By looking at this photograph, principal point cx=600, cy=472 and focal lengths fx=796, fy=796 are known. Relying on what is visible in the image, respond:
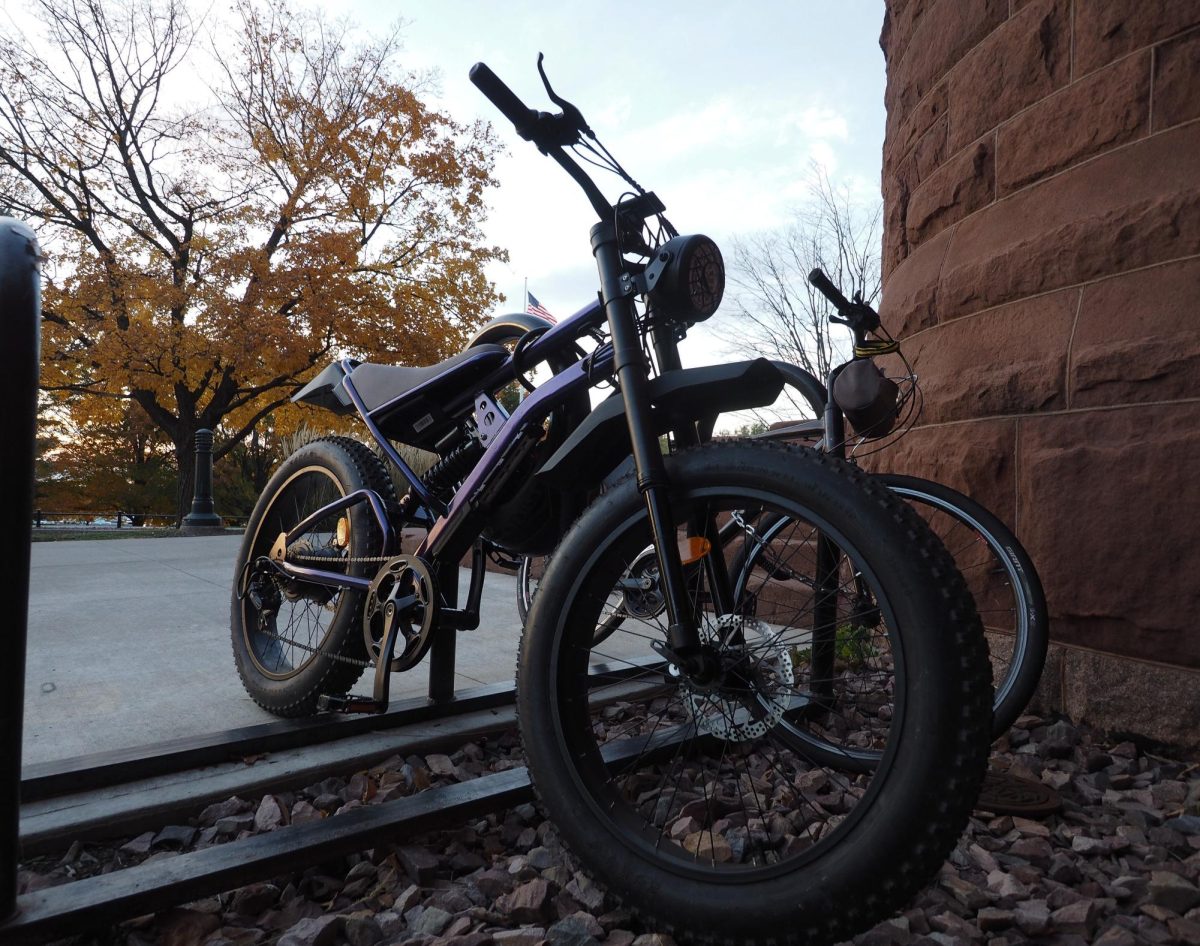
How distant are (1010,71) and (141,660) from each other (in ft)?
12.4

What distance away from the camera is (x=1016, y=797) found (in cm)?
188

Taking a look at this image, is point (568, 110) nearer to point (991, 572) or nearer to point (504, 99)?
point (504, 99)

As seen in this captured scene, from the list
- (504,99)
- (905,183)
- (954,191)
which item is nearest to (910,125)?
(905,183)

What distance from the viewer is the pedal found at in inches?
80.6

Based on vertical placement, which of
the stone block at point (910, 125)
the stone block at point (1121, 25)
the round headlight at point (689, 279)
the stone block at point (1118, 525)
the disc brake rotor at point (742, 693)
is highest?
the stone block at point (910, 125)

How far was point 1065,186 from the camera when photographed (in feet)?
8.48

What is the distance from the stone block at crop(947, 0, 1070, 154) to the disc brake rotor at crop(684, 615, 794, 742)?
7.23 feet

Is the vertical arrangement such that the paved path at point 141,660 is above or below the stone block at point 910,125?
below

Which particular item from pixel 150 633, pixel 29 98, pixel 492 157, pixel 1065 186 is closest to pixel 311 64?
pixel 492 157

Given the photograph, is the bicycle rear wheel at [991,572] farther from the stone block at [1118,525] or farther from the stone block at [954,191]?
the stone block at [954,191]

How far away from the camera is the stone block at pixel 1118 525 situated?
2.16 meters

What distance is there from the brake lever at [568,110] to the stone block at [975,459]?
5.64 feet

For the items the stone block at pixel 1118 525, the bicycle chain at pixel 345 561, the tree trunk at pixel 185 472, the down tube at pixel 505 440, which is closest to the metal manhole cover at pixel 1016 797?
the stone block at pixel 1118 525

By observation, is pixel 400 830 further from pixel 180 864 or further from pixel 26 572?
pixel 26 572
